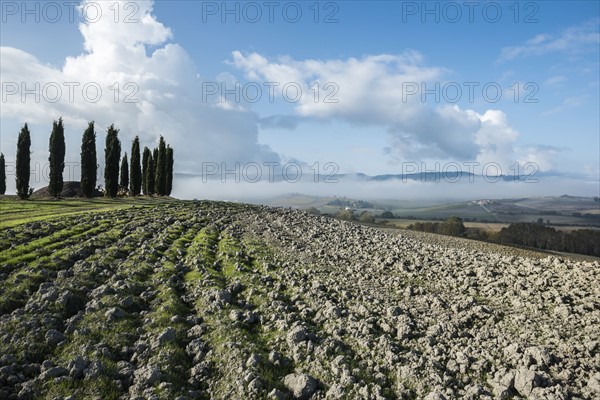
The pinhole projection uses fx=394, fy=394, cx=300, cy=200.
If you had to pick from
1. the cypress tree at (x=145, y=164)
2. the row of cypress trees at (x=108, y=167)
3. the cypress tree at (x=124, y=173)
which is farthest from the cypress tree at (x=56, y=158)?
the cypress tree at (x=145, y=164)

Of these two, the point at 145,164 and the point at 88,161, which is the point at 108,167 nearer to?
the point at 88,161

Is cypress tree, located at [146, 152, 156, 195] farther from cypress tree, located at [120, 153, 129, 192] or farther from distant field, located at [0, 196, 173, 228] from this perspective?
distant field, located at [0, 196, 173, 228]

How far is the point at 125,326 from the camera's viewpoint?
13234 millimetres

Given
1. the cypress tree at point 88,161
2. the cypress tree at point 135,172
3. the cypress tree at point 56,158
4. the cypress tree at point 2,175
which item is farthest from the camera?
the cypress tree at point 2,175

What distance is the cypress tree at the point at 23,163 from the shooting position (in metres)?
62.7

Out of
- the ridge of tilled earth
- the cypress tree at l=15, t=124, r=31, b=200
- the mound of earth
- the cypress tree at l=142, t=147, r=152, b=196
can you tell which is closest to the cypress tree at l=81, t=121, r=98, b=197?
the cypress tree at l=15, t=124, r=31, b=200

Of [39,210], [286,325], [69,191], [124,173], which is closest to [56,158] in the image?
[124,173]

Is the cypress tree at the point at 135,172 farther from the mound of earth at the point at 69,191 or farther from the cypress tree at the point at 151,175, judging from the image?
the mound of earth at the point at 69,191

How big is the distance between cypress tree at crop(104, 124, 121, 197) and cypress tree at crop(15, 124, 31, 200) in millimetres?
11342

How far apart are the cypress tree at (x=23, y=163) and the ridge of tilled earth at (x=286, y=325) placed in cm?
4752

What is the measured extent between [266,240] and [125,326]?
1710cm

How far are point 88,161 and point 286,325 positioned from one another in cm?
6271

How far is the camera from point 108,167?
6719cm

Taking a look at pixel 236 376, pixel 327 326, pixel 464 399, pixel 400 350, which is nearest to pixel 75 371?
pixel 236 376
